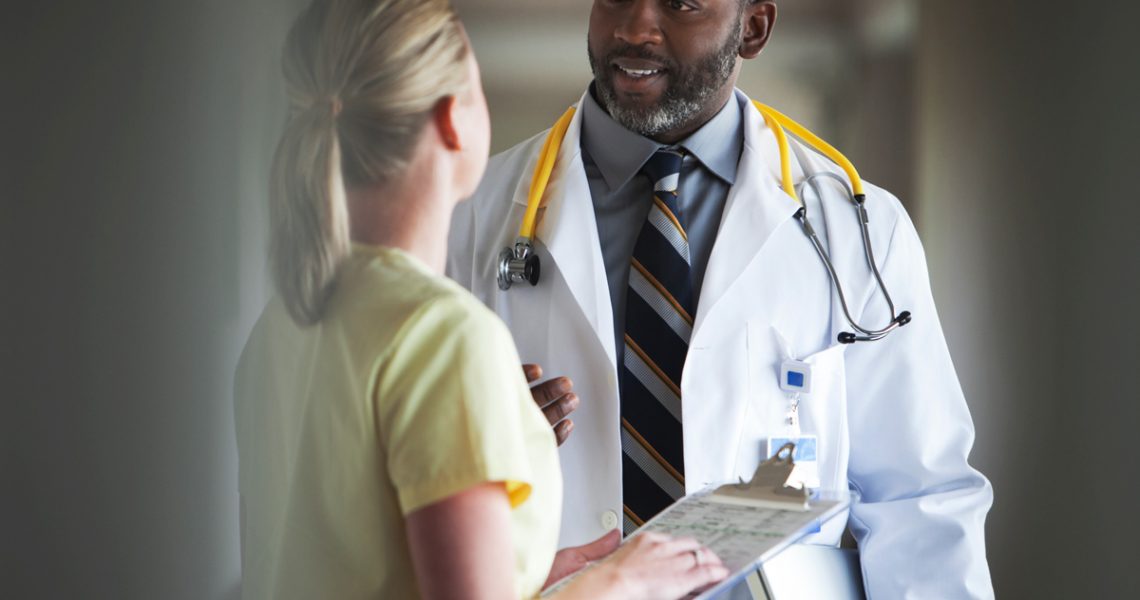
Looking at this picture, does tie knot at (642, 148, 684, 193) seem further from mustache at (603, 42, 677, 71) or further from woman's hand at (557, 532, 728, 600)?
woman's hand at (557, 532, 728, 600)

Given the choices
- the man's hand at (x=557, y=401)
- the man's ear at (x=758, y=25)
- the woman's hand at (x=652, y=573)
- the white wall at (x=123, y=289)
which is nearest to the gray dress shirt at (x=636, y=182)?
the man's ear at (x=758, y=25)

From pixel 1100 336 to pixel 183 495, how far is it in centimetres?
143

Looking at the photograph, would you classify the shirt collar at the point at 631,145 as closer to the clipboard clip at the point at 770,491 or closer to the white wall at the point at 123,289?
the clipboard clip at the point at 770,491

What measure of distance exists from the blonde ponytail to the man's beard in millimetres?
418

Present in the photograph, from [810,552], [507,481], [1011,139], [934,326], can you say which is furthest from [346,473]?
[1011,139]

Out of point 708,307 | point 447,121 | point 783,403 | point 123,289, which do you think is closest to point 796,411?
point 783,403

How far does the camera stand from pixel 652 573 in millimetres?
493

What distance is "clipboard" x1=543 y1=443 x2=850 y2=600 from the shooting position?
0.50 metres

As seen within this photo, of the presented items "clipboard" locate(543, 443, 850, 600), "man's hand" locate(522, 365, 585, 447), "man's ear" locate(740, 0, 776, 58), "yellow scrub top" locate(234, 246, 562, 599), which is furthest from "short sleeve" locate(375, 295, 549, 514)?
"man's ear" locate(740, 0, 776, 58)

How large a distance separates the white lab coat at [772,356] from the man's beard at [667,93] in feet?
0.16

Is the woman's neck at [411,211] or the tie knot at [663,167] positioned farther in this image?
the tie knot at [663,167]

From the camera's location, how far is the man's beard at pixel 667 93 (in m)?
0.83

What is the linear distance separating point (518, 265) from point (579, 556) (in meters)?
0.23

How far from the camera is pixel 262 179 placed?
0.40 meters
